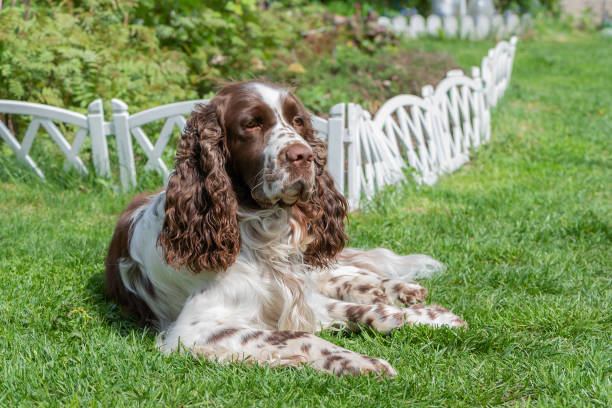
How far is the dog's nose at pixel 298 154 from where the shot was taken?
289 cm

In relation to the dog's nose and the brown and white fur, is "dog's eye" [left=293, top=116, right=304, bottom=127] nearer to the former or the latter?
the brown and white fur

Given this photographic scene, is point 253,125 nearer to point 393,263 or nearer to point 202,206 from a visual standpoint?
point 202,206

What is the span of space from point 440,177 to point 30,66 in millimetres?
3885

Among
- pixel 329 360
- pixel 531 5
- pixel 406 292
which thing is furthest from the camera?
pixel 531 5

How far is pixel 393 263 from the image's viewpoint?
13.7 ft

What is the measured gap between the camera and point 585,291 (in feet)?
12.2

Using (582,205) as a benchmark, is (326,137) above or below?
above

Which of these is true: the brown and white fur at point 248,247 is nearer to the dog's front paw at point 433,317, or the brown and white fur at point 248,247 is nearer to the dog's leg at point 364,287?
the dog's front paw at point 433,317

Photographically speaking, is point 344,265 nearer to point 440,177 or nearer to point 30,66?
point 440,177

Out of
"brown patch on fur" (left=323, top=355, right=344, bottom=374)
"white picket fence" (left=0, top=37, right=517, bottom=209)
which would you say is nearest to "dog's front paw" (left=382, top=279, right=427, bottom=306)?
"brown patch on fur" (left=323, top=355, right=344, bottom=374)

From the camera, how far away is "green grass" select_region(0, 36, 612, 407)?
2.64 metres

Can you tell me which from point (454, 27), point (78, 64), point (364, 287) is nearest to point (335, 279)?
point (364, 287)

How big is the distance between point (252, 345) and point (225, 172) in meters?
0.77

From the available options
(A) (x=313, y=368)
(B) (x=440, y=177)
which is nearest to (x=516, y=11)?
(B) (x=440, y=177)
